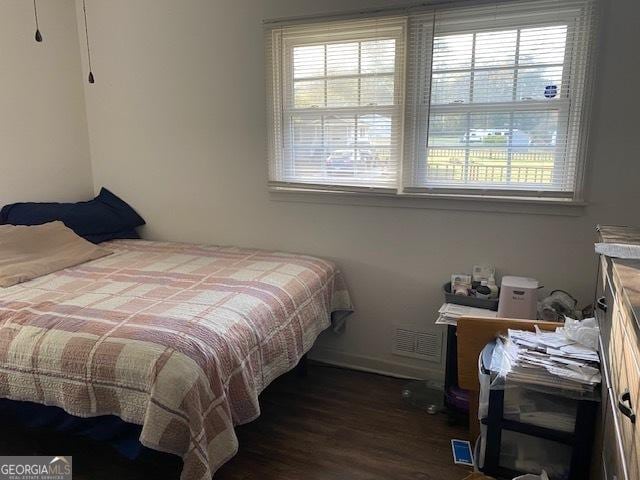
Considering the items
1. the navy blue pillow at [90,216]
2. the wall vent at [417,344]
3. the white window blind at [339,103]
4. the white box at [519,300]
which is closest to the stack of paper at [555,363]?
the white box at [519,300]

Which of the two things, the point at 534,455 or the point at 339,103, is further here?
the point at 339,103

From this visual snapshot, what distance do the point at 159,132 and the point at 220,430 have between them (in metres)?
2.22

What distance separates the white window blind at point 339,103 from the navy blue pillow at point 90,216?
1.19 metres

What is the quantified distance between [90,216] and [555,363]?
9.23 ft

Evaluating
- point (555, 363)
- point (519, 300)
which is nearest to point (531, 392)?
point (555, 363)

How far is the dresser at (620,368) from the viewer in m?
0.96

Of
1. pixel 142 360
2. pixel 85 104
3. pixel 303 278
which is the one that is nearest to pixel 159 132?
pixel 85 104

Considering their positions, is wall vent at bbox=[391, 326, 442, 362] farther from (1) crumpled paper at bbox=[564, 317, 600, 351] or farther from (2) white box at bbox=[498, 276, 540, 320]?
(1) crumpled paper at bbox=[564, 317, 600, 351]

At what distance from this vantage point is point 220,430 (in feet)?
5.12

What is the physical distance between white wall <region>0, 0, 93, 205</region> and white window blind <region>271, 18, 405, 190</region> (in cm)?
152

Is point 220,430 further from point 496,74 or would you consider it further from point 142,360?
point 496,74

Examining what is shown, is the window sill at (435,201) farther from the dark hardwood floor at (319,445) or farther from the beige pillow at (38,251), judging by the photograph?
the beige pillow at (38,251)

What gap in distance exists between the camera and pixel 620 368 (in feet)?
3.80

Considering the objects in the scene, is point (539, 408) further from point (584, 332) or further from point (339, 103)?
point (339, 103)
